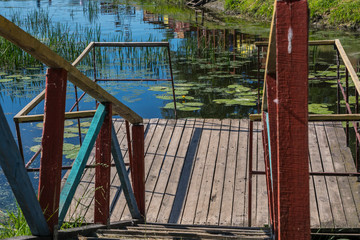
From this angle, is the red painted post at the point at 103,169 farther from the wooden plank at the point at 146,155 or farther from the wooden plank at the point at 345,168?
the wooden plank at the point at 345,168

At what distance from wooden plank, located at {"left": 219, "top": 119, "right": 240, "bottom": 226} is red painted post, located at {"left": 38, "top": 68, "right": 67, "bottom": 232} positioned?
80.3 inches

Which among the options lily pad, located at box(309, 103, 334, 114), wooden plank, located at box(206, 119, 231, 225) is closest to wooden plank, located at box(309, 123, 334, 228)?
wooden plank, located at box(206, 119, 231, 225)

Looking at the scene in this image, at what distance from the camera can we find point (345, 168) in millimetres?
3963

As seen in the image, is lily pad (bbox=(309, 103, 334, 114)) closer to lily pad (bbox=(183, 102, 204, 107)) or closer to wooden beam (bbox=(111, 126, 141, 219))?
lily pad (bbox=(183, 102, 204, 107))

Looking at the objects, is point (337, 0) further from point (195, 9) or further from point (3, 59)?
point (3, 59)

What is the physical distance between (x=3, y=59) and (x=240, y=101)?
16.1ft

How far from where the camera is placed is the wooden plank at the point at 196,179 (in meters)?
3.46

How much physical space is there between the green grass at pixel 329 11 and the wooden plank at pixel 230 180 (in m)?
9.54

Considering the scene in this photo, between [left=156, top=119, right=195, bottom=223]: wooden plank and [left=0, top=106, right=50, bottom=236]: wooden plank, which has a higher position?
[left=0, top=106, right=50, bottom=236]: wooden plank

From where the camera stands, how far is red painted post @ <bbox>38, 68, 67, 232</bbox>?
56.1 inches

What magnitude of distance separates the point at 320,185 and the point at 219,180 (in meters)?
0.77

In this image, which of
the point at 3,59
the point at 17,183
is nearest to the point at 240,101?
the point at 3,59

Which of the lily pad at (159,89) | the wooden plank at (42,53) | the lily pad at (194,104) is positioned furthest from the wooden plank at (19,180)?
the lily pad at (159,89)

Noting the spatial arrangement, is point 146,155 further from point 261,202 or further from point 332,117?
point 332,117
